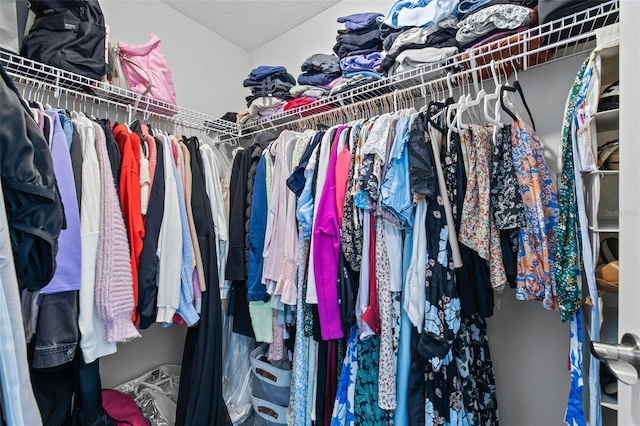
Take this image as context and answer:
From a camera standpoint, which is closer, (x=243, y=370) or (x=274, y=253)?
(x=274, y=253)

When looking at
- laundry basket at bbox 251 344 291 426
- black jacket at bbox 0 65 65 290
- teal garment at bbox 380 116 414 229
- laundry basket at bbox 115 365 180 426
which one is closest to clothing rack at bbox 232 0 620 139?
teal garment at bbox 380 116 414 229

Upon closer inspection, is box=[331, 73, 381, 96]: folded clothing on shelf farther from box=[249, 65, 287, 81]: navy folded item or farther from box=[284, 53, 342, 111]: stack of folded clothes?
box=[249, 65, 287, 81]: navy folded item

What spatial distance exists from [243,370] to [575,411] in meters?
1.42

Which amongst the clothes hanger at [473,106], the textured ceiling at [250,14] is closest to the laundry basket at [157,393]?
the clothes hanger at [473,106]

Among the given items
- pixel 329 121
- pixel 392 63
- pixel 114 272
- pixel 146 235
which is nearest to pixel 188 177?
pixel 146 235

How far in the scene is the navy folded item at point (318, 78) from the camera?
5.32 ft

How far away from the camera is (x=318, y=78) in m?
1.64

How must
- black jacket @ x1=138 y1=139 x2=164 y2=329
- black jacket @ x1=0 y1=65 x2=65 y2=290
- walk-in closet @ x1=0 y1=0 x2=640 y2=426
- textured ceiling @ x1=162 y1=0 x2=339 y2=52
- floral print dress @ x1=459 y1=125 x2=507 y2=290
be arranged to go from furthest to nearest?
textured ceiling @ x1=162 y1=0 x2=339 y2=52, black jacket @ x1=138 y1=139 x2=164 y2=329, floral print dress @ x1=459 y1=125 x2=507 y2=290, walk-in closet @ x1=0 y1=0 x2=640 y2=426, black jacket @ x1=0 y1=65 x2=65 y2=290

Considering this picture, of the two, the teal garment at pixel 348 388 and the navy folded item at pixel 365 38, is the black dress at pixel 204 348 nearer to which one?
the teal garment at pixel 348 388

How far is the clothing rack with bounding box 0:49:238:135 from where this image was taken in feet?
3.91

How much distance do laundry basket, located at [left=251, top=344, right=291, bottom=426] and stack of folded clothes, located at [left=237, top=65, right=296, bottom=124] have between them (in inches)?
54.0

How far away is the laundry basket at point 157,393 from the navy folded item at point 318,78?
5.83ft

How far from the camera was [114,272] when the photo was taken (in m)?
1.02

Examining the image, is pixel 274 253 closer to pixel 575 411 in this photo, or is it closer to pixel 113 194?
pixel 113 194
